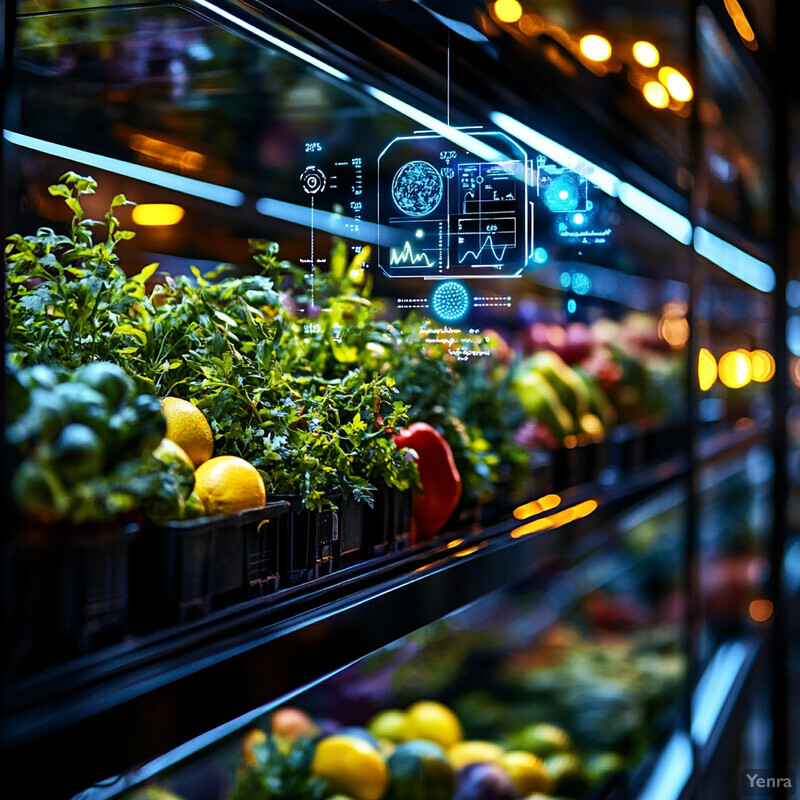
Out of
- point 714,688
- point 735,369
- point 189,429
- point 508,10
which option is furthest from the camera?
point 735,369

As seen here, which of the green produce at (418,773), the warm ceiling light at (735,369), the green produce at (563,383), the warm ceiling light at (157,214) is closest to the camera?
the warm ceiling light at (157,214)

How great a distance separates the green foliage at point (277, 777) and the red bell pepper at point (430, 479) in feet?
1.27

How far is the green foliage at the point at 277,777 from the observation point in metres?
1.14

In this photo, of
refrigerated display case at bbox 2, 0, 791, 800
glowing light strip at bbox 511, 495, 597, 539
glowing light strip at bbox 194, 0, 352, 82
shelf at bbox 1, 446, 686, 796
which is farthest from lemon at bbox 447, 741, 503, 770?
glowing light strip at bbox 194, 0, 352, 82

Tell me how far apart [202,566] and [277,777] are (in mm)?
663

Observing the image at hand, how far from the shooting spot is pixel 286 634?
2.13 ft

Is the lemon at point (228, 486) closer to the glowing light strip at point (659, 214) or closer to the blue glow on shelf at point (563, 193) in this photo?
the blue glow on shelf at point (563, 193)

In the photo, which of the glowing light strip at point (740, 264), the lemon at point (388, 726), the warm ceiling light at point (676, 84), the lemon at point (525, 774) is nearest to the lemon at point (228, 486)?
the lemon at point (388, 726)

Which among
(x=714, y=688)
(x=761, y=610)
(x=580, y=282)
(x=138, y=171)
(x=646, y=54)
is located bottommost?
(x=714, y=688)

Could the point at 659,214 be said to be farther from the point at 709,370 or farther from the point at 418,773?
the point at 418,773

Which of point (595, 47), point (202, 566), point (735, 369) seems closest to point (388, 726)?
point (202, 566)

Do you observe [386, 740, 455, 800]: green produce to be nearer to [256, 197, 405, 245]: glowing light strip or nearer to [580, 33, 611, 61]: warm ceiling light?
[256, 197, 405, 245]: glowing light strip

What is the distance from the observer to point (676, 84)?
1.92 m

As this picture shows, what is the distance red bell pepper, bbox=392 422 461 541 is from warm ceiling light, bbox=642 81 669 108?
118cm
